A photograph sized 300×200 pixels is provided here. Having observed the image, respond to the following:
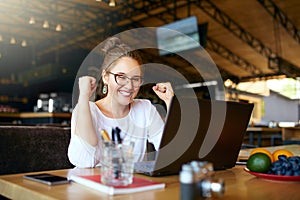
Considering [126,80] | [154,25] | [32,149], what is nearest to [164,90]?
[126,80]

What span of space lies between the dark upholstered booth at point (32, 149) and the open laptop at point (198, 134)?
0.65 m

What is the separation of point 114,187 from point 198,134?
365 millimetres

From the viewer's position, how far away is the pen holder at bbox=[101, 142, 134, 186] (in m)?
0.88

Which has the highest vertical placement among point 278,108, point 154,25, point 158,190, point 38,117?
point 154,25

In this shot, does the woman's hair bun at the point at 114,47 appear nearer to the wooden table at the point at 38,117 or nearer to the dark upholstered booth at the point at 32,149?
the dark upholstered booth at the point at 32,149

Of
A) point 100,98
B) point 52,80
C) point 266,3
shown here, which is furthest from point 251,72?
point 100,98

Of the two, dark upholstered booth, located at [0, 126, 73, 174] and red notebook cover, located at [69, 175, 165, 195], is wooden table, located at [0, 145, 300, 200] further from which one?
dark upholstered booth, located at [0, 126, 73, 174]

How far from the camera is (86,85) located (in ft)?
4.18

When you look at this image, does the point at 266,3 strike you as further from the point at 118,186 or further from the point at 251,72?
the point at 118,186

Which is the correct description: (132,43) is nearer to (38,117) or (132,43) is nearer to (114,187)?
(114,187)

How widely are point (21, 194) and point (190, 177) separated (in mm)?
511

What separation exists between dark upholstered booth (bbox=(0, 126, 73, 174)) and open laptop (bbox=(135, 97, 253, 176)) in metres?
0.65

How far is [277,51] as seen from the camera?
1189 cm

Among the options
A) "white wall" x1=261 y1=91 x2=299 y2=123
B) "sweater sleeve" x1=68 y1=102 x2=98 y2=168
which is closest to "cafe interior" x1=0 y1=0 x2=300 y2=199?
"sweater sleeve" x1=68 y1=102 x2=98 y2=168
